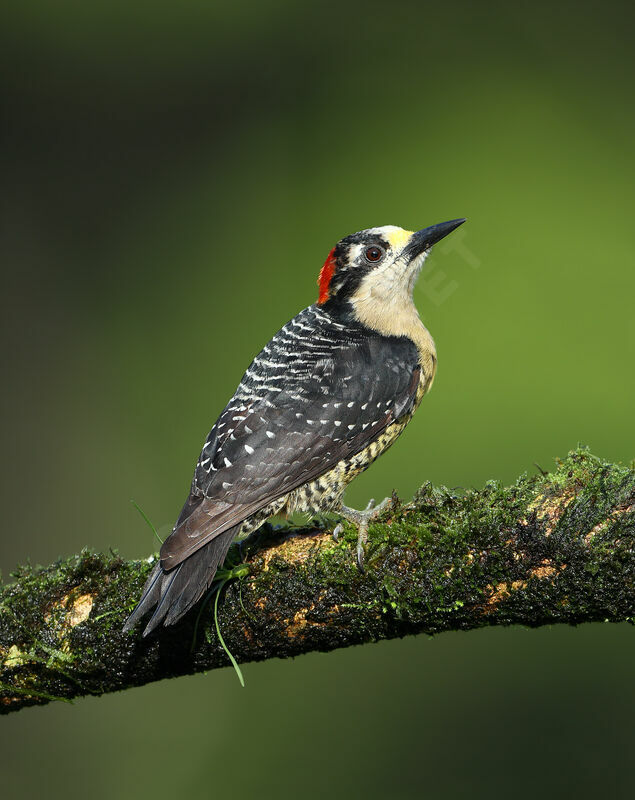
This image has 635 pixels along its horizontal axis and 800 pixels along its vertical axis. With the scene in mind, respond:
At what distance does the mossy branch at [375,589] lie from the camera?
241 cm

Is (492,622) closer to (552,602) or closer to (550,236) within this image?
(552,602)

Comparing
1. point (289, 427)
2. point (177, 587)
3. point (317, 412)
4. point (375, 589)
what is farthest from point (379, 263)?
point (177, 587)

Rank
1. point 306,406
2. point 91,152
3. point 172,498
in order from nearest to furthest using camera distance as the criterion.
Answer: point 306,406
point 172,498
point 91,152

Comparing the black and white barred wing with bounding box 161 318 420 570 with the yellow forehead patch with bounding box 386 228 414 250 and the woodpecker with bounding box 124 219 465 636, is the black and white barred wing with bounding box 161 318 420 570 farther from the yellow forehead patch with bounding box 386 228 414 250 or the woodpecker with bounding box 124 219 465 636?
the yellow forehead patch with bounding box 386 228 414 250

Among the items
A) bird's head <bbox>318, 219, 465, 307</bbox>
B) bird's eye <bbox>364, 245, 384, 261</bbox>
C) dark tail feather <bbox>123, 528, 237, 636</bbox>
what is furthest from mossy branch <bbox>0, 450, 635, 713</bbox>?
bird's eye <bbox>364, 245, 384, 261</bbox>

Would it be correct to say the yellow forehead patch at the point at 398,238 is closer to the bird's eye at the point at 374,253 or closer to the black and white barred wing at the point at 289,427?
the bird's eye at the point at 374,253

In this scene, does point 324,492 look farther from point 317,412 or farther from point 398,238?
point 398,238

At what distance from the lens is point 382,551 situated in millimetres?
2600

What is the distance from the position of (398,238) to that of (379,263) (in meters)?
0.14

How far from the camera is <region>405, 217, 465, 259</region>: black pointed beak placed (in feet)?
11.9

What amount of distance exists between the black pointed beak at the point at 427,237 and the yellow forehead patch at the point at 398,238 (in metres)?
0.03

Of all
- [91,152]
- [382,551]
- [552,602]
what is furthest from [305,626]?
[91,152]

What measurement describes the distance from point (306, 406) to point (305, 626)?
81 cm

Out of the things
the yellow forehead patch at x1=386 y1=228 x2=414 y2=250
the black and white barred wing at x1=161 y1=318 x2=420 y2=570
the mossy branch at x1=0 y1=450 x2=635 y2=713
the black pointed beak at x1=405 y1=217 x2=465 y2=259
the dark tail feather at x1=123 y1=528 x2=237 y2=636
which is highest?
the yellow forehead patch at x1=386 y1=228 x2=414 y2=250
